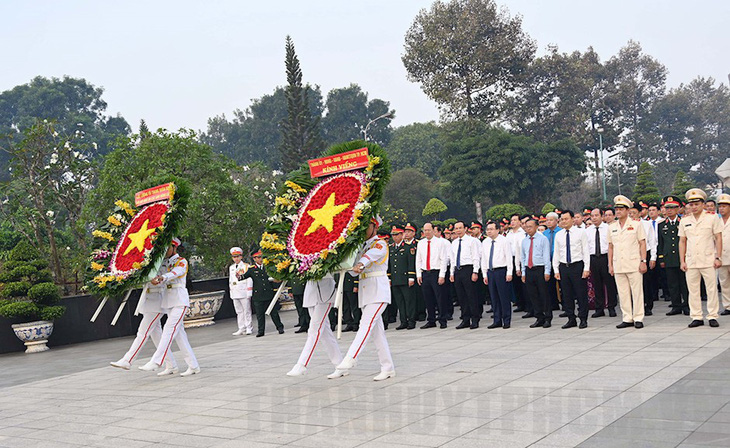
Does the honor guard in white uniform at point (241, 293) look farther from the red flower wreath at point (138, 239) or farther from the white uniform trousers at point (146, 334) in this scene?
the white uniform trousers at point (146, 334)

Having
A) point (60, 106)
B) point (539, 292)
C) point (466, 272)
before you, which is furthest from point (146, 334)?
point (60, 106)

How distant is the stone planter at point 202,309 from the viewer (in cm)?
1792

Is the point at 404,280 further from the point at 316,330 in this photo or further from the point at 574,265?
the point at 316,330

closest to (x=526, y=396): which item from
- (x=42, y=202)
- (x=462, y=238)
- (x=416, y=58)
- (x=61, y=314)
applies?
(x=462, y=238)

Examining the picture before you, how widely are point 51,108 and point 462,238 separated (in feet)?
209

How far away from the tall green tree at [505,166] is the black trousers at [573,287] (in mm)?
28191

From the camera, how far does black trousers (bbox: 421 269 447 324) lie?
492 inches

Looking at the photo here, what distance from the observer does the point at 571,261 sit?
11.3 m

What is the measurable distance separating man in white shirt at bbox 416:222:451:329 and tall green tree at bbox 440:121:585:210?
27.3 m

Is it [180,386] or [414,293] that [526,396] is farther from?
[414,293]

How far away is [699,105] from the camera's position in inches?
2874

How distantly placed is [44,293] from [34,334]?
0.86m

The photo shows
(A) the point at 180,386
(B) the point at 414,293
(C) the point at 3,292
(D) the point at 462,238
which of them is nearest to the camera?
(A) the point at 180,386

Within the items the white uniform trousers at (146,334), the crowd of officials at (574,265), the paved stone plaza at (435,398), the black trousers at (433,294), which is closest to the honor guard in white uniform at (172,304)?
the white uniform trousers at (146,334)
